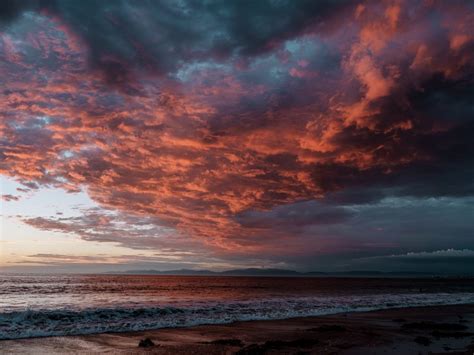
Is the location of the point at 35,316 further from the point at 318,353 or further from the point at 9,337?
the point at 318,353

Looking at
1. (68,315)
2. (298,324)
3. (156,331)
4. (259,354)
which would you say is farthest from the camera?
(68,315)

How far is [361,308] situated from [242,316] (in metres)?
15.5

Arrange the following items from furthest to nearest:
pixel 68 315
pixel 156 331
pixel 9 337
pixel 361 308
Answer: pixel 361 308 → pixel 68 315 → pixel 156 331 → pixel 9 337

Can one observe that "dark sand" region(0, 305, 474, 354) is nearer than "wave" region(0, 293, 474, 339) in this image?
Yes

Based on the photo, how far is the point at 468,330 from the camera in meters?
22.5

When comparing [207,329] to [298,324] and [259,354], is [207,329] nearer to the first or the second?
[298,324]

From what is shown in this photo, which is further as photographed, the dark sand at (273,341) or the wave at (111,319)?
the wave at (111,319)

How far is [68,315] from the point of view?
27.4m

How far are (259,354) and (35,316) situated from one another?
1887cm

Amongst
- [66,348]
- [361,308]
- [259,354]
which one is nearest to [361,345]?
[259,354]

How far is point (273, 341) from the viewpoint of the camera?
17.6m

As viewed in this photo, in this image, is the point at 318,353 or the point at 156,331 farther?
the point at 156,331

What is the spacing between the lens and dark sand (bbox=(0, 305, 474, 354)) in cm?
1578

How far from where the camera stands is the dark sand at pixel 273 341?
1578 cm
